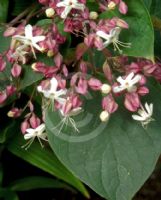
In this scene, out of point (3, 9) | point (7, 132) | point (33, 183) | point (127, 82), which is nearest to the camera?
point (127, 82)

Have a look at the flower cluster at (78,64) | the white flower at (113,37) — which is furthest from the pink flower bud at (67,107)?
the white flower at (113,37)

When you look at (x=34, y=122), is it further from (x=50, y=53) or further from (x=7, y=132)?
(x=7, y=132)

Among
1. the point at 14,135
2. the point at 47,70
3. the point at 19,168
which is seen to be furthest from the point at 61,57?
the point at 19,168

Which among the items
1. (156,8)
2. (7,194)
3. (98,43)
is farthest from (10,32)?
(7,194)

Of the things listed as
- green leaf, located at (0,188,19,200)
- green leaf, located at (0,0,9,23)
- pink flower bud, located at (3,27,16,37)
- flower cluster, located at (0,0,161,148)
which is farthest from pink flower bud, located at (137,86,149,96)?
green leaf, located at (0,188,19,200)

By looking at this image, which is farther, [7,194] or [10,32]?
[7,194]

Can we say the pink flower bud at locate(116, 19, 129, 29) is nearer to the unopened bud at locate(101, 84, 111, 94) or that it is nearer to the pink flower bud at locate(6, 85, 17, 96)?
the unopened bud at locate(101, 84, 111, 94)
